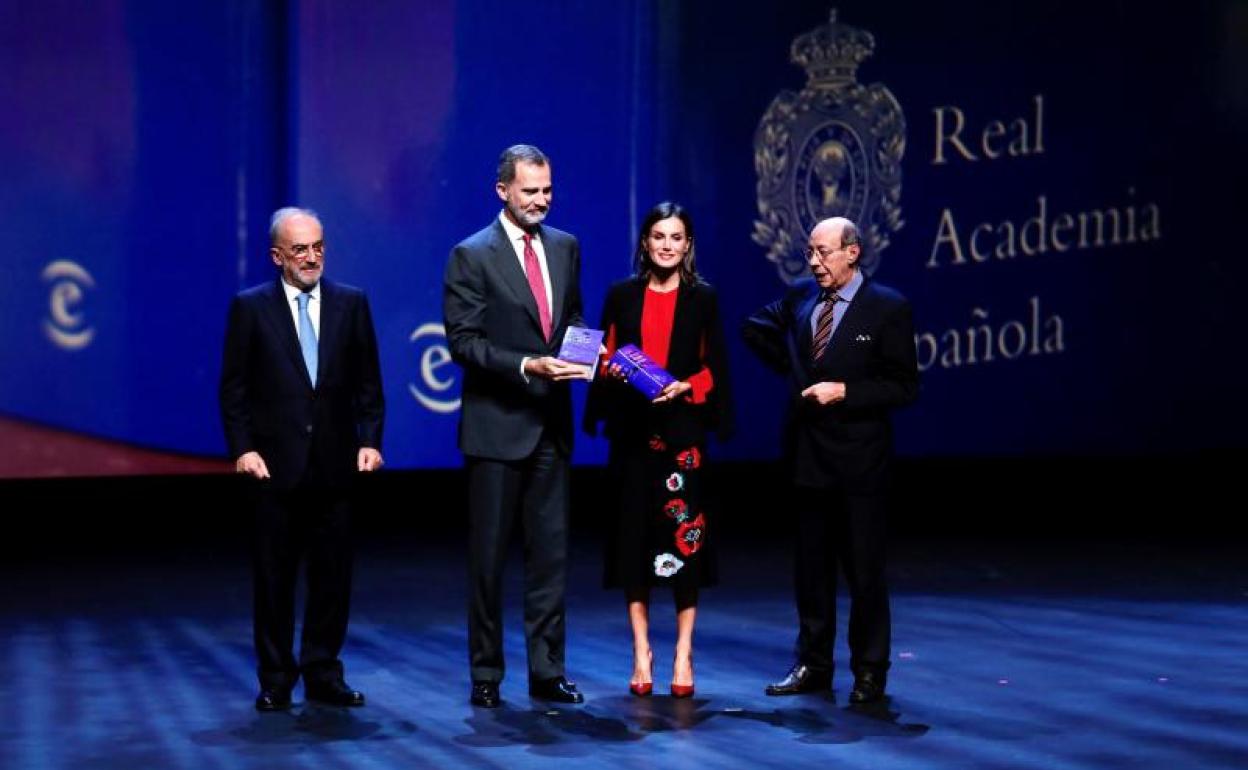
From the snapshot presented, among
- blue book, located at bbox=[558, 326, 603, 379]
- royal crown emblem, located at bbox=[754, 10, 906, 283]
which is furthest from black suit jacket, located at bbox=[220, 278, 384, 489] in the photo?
royal crown emblem, located at bbox=[754, 10, 906, 283]

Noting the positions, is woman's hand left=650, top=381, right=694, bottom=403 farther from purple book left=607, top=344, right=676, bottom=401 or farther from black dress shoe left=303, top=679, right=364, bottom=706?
black dress shoe left=303, top=679, right=364, bottom=706

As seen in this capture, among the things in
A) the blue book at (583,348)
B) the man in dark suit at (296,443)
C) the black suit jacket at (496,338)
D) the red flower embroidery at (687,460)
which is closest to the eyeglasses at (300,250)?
the man in dark suit at (296,443)

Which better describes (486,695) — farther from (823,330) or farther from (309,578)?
(823,330)

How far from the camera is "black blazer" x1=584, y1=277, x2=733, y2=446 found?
4914 mm

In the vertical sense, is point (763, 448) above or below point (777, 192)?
below

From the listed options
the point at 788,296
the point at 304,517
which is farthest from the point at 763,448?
the point at 304,517

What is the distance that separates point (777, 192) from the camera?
855 cm

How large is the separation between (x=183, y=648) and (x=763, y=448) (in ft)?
11.7

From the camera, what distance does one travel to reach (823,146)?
28.2ft

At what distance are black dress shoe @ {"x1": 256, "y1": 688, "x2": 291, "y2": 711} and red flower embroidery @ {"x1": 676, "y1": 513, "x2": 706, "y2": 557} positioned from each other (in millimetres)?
1029

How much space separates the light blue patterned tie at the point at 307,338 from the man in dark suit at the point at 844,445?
1.20m

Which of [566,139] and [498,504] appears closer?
[498,504]

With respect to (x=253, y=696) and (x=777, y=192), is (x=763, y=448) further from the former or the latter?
(x=253, y=696)

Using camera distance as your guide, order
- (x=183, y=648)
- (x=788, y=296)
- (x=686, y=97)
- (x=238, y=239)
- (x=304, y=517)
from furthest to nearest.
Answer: (x=686, y=97) → (x=238, y=239) → (x=183, y=648) → (x=788, y=296) → (x=304, y=517)
